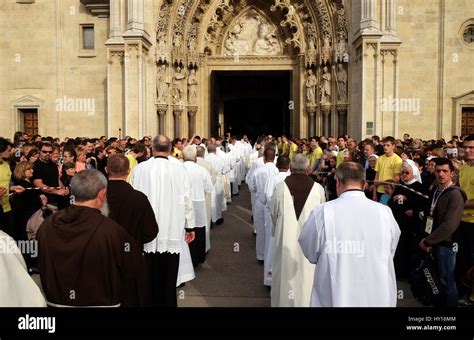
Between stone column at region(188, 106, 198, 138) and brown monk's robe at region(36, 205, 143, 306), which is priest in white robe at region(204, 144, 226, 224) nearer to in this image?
stone column at region(188, 106, 198, 138)

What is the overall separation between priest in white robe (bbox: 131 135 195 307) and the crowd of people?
0.01 meters

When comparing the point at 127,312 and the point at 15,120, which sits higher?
the point at 15,120

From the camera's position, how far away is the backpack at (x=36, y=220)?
26.8 feet

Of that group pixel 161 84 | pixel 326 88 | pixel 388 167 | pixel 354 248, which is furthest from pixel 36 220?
pixel 326 88

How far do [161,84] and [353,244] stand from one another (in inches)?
663

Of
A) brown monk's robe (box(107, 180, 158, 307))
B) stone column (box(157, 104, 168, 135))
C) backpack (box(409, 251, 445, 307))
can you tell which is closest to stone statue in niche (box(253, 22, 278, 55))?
stone column (box(157, 104, 168, 135))

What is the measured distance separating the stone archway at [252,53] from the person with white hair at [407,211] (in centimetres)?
1178

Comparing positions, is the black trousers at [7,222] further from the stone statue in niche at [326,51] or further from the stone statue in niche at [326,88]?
the stone statue in niche at [326,51]

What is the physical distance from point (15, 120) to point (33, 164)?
49.4 ft

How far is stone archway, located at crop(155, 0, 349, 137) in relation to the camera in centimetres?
1989

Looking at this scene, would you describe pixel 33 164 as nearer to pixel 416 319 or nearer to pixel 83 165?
pixel 83 165

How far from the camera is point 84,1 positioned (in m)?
21.0

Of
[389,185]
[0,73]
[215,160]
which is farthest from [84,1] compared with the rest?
[389,185]

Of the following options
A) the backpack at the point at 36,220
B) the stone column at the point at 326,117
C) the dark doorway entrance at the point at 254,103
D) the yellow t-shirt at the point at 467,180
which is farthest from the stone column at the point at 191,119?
the yellow t-shirt at the point at 467,180
